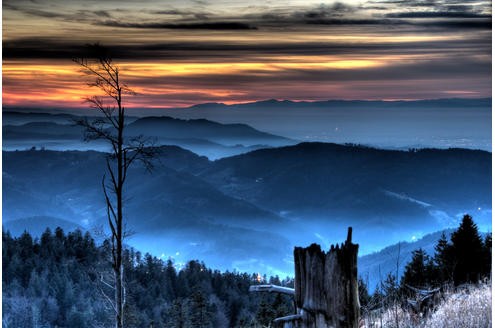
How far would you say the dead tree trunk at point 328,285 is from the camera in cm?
422

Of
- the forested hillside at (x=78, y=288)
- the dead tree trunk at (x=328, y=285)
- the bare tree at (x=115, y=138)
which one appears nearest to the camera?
the dead tree trunk at (x=328, y=285)

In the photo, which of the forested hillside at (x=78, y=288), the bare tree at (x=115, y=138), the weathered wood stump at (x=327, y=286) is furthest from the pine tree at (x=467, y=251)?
the forested hillside at (x=78, y=288)

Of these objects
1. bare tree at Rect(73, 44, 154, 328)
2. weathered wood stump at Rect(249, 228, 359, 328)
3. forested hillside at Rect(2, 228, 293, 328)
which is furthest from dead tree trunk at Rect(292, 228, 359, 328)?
forested hillside at Rect(2, 228, 293, 328)

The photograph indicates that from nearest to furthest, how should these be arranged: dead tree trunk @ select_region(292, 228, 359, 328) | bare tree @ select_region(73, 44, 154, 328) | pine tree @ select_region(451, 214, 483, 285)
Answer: dead tree trunk @ select_region(292, 228, 359, 328)
bare tree @ select_region(73, 44, 154, 328)
pine tree @ select_region(451, 214, 483, 285)

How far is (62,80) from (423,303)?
18306mm

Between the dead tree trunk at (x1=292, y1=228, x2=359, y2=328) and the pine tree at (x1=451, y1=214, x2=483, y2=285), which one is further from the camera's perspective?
the pine tree at (x1=451, y1=214, x2=483, y2=285)

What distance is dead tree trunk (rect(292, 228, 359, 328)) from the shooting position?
4223 millimetres

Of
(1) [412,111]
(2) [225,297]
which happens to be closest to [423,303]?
(2) [225,297]

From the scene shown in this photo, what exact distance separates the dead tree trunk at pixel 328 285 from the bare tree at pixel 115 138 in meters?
4.65

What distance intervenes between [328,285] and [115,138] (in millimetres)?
5600

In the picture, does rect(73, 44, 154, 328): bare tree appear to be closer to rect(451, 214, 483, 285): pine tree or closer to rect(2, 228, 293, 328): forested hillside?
rect(451, 214, 483, 285): pine tree

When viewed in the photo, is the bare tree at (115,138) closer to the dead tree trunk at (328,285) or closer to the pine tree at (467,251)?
the dead tree trunk at (328,285)

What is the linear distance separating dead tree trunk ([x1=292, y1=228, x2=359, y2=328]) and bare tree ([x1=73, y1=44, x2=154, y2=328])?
15.3ft

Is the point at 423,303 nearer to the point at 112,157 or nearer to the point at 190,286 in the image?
the point at 112,157
